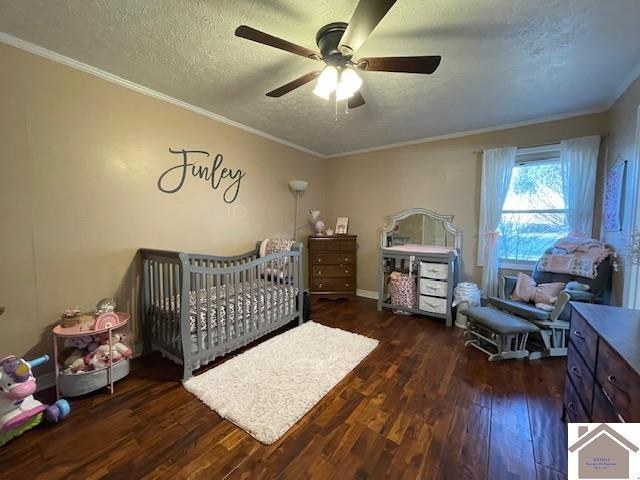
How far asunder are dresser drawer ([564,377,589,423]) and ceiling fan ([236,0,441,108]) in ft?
6.38

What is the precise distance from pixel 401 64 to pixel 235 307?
2.13 metres

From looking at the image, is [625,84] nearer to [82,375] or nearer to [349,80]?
[349,80]

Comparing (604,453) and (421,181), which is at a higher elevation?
(421,181)

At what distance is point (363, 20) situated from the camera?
1122 mm

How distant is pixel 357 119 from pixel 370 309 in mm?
2446

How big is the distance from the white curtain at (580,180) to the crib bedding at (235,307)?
308 cm

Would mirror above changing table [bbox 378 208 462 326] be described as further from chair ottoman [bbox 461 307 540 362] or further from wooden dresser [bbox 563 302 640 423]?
wooden dresser [bbox 563 302 640 423]

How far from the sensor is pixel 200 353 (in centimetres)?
198

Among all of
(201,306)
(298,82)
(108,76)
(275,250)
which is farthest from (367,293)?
(108,76)

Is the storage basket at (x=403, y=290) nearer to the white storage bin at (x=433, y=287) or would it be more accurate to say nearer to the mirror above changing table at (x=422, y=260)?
the mirror above changing table at (x=422, y=260)

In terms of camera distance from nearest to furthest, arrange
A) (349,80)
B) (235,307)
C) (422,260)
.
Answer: (349,80) → (235,307) → (422,260)

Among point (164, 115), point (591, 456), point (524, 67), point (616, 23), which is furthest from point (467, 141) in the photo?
point (164, 115)

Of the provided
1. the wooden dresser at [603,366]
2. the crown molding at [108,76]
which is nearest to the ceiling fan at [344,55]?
the crown molding at [108,76]

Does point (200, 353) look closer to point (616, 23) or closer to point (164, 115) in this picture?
point (164, 115)
